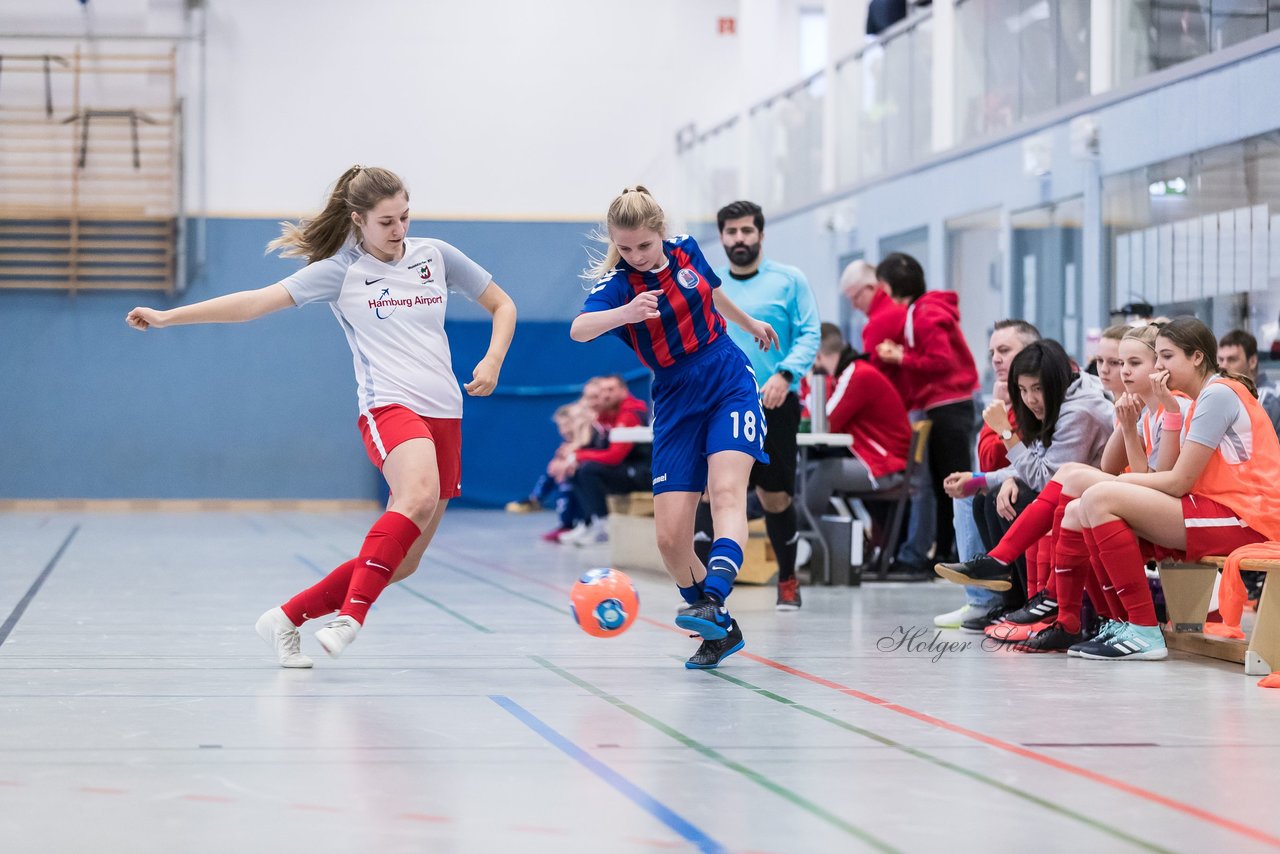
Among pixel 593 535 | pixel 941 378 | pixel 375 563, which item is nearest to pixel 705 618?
pixel 375 563

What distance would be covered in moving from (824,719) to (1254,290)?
496 cm

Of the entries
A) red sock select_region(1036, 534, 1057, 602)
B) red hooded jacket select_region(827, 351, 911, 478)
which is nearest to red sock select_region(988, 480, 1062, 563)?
red sock select_region(1036, 534, 1057, 602)

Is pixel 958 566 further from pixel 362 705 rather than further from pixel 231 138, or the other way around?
pixel 231 138

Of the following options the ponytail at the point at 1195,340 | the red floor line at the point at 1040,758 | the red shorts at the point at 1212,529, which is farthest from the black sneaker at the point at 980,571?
the ponytail at the point at 1195,340

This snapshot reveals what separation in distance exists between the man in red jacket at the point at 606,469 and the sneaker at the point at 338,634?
6.49m

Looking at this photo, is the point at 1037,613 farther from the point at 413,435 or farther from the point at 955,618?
the point at 413,435

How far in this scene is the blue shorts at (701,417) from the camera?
485 centimetres

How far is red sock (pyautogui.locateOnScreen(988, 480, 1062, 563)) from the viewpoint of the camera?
213 inches

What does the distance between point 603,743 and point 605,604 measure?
1188 mm

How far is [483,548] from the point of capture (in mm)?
11117

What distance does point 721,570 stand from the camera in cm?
461

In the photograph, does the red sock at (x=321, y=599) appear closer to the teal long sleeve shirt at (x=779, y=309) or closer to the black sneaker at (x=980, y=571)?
the black sneaker at (x=980, y=571)

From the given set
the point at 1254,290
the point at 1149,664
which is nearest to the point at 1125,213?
the point at 1254,290

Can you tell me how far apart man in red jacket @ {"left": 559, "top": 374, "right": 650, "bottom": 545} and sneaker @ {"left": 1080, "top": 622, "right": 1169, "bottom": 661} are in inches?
239
